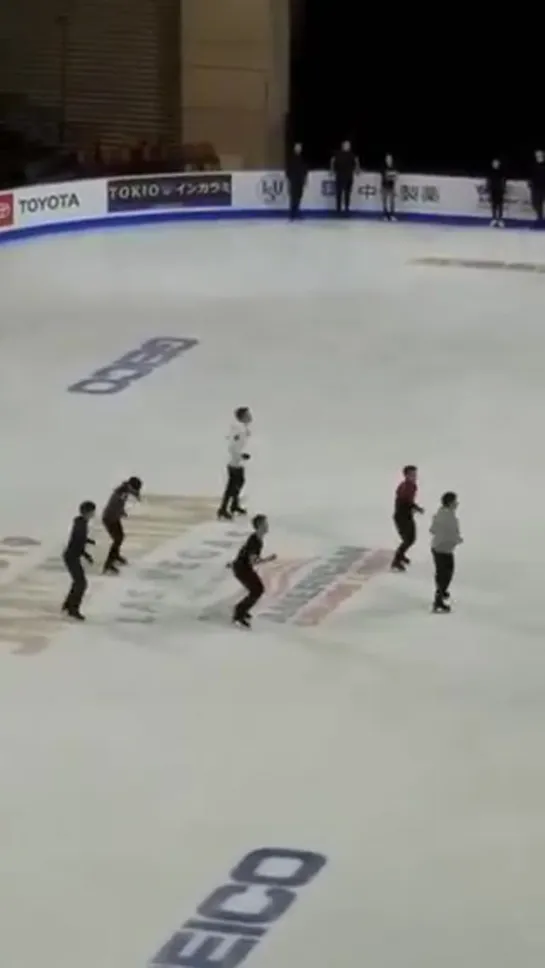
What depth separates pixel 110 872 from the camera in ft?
38.2

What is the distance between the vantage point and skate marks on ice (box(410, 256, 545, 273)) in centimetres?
3319

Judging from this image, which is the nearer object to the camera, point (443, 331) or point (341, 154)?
point (443, 331)

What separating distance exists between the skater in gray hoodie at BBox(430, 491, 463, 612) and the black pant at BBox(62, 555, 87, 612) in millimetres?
2671

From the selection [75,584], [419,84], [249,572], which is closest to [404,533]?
[249,572]

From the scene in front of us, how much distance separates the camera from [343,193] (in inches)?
1505

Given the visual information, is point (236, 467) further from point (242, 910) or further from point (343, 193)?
point (343, 193)

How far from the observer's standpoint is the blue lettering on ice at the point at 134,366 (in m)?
24.9

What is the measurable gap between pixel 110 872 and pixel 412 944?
71.7 inches

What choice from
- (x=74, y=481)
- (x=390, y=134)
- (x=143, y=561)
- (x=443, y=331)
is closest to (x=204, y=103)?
(x=390, y=134)

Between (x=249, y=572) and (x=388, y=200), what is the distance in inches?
913

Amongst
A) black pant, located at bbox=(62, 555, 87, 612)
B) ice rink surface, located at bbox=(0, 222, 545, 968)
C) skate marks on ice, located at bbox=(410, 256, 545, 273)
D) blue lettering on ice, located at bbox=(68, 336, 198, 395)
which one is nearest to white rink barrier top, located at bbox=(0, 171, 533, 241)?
skate marks on ice, located at bbox=(410, 256, 545, 273)

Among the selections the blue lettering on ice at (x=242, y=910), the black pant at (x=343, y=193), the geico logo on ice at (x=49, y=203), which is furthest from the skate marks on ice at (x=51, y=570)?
the black pant at (x=343, y=193)

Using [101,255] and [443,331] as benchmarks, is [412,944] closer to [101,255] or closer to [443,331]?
[443,331]

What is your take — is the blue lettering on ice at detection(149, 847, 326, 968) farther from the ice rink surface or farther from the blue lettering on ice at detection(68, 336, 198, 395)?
the blue lettering on ice at detection(68, 336, 198, 395)
